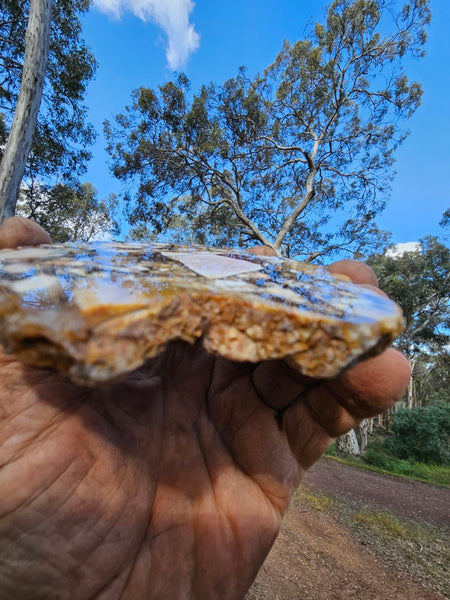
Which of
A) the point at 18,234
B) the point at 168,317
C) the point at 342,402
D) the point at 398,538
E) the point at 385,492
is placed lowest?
the point at 385,492

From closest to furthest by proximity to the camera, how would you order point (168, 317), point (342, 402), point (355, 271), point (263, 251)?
point (168, 317), point (342, 402), point (355, 271), point (263, 251)

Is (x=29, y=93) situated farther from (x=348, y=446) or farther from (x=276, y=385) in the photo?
(x=348, y=446)

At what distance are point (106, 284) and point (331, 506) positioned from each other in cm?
675

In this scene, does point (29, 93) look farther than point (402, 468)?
No

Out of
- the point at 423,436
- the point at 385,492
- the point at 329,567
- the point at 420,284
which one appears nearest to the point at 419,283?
the point at 420,284

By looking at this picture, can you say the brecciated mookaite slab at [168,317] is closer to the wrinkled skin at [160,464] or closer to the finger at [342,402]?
the finger at [342,402]

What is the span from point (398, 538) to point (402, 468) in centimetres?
601

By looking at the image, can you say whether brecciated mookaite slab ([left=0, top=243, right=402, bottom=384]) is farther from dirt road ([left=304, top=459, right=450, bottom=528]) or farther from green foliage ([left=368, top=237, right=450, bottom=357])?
green foliage ([left=368, top=237, right=450, bottom=357])

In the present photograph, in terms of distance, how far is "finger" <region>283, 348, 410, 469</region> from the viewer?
994 millimetres

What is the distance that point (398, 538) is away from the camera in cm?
487

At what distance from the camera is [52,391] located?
1027mm

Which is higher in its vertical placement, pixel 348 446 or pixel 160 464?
pixel 160 464

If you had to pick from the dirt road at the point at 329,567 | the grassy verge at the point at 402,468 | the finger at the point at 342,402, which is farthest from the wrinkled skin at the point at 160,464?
the grassy verge at the point at 402,468

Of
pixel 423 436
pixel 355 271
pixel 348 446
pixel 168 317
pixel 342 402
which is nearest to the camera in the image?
pixel 168 317
